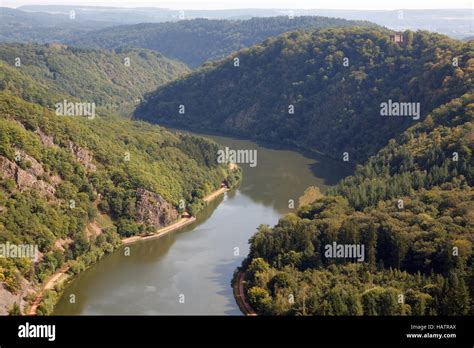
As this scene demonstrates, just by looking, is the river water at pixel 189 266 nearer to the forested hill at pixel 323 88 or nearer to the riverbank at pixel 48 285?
the riverbank at pixel 48 285

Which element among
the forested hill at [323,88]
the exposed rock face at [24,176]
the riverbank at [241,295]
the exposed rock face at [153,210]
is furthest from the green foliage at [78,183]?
the forested hill at [323,88]

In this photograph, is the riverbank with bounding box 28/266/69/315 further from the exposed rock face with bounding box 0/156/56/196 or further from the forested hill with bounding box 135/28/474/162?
the forested hill with bounding box 135/28/474/162

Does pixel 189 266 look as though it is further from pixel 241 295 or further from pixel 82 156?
pixel 82 156

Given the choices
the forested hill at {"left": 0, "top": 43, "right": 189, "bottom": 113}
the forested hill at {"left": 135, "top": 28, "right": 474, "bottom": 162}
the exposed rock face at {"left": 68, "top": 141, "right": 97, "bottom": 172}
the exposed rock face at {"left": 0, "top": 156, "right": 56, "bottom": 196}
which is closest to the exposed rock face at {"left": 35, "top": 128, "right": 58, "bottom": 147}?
the exposed rock face at {"left": 68, "top": 141, "right": 97, "bottom": 172}

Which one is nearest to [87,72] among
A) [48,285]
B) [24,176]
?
[24,176]
